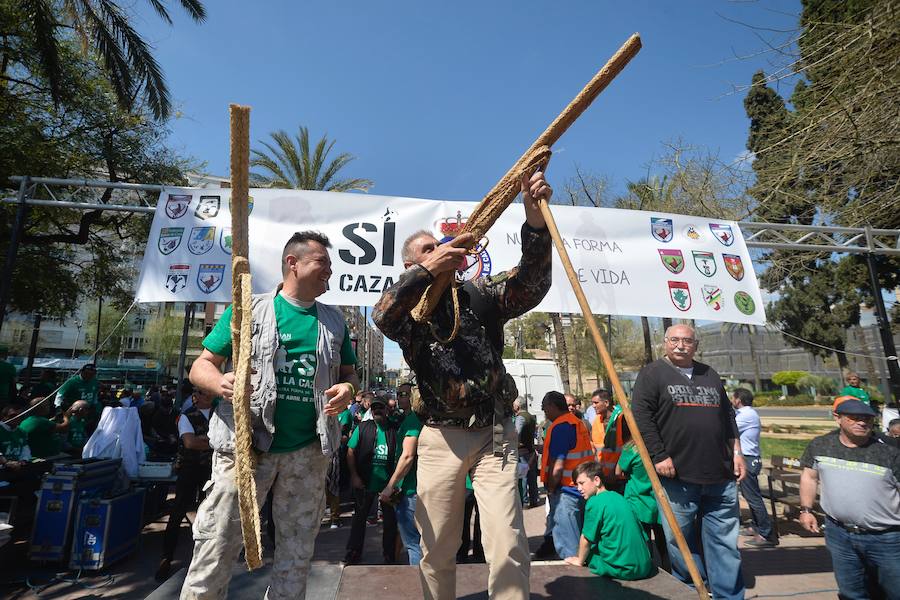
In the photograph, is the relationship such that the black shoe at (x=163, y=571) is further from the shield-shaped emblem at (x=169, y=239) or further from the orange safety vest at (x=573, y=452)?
the orange safety vest at (x=573, y=452)

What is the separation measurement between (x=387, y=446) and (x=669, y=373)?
11.2ft

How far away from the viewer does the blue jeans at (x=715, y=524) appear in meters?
3.50

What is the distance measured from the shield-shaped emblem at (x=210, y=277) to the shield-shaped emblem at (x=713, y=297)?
646 centimetres

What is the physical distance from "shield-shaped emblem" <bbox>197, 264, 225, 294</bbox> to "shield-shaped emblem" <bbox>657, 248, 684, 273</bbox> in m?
5.93

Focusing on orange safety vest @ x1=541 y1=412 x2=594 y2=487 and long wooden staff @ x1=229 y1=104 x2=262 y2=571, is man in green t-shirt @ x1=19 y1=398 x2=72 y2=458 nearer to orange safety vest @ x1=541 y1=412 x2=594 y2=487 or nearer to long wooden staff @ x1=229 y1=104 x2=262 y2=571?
long wooden staff @ x1=229 y1=104 x2=262 y2=571

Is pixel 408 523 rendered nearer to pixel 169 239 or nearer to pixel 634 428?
pixel 634 428

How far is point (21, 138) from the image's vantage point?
11.0 meters

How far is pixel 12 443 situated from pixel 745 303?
9751 millimetres

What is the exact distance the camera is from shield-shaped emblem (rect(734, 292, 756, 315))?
257 inches

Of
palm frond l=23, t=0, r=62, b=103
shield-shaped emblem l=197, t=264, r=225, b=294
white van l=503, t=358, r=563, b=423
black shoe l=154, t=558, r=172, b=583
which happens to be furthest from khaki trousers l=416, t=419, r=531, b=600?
white van l=503, t=358, r=563, b=423

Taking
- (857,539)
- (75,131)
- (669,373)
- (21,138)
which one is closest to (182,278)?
(669,373)

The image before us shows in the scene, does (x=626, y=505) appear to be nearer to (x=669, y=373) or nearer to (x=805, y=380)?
(x=669, y=373)

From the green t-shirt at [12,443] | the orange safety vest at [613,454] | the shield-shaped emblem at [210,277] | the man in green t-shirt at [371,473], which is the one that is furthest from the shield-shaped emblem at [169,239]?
the orange safety vest at [613,454]

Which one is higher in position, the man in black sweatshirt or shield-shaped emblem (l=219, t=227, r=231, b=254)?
shield-shaped emblem (l=219, t=227, r=231, b=254)
